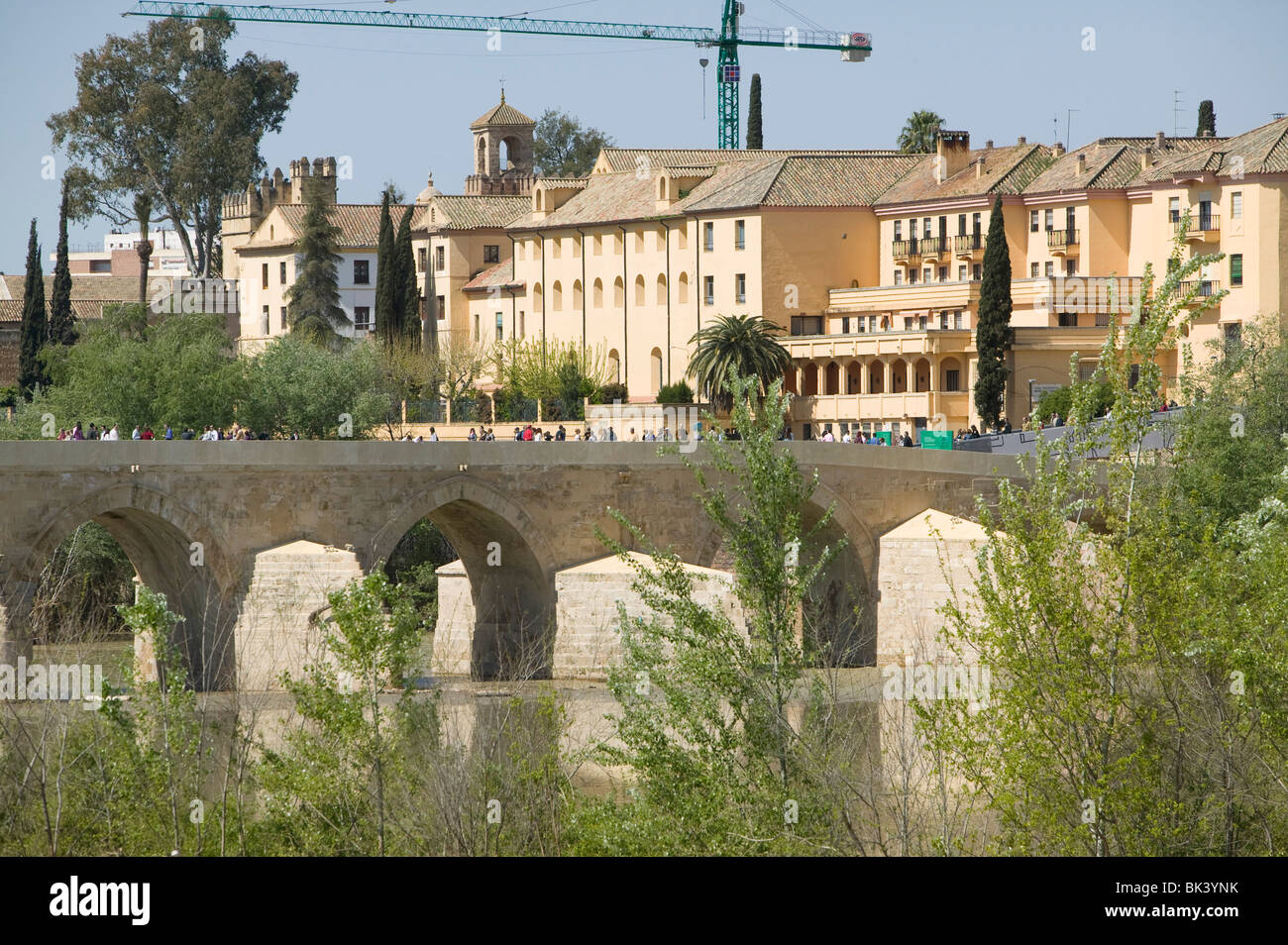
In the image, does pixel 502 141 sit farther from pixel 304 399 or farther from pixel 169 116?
pixel 304 399

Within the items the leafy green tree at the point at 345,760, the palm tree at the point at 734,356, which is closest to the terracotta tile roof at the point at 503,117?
the palm tree at the point at 734,356

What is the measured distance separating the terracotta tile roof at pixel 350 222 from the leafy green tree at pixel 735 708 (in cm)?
6347

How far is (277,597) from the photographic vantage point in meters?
38.0

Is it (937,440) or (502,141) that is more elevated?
(502,141)

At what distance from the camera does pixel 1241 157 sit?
62.0 m

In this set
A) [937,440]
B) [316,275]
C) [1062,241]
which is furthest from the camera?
[316,275]

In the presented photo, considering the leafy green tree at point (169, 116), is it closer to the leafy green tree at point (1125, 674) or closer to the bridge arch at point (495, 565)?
the bridge arch at point (495, 565)

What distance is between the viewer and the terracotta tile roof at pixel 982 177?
6938cm

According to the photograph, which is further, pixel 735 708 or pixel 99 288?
pixel 99 288

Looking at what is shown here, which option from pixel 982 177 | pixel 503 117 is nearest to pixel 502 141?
pixel 503 117

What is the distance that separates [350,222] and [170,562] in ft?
164
